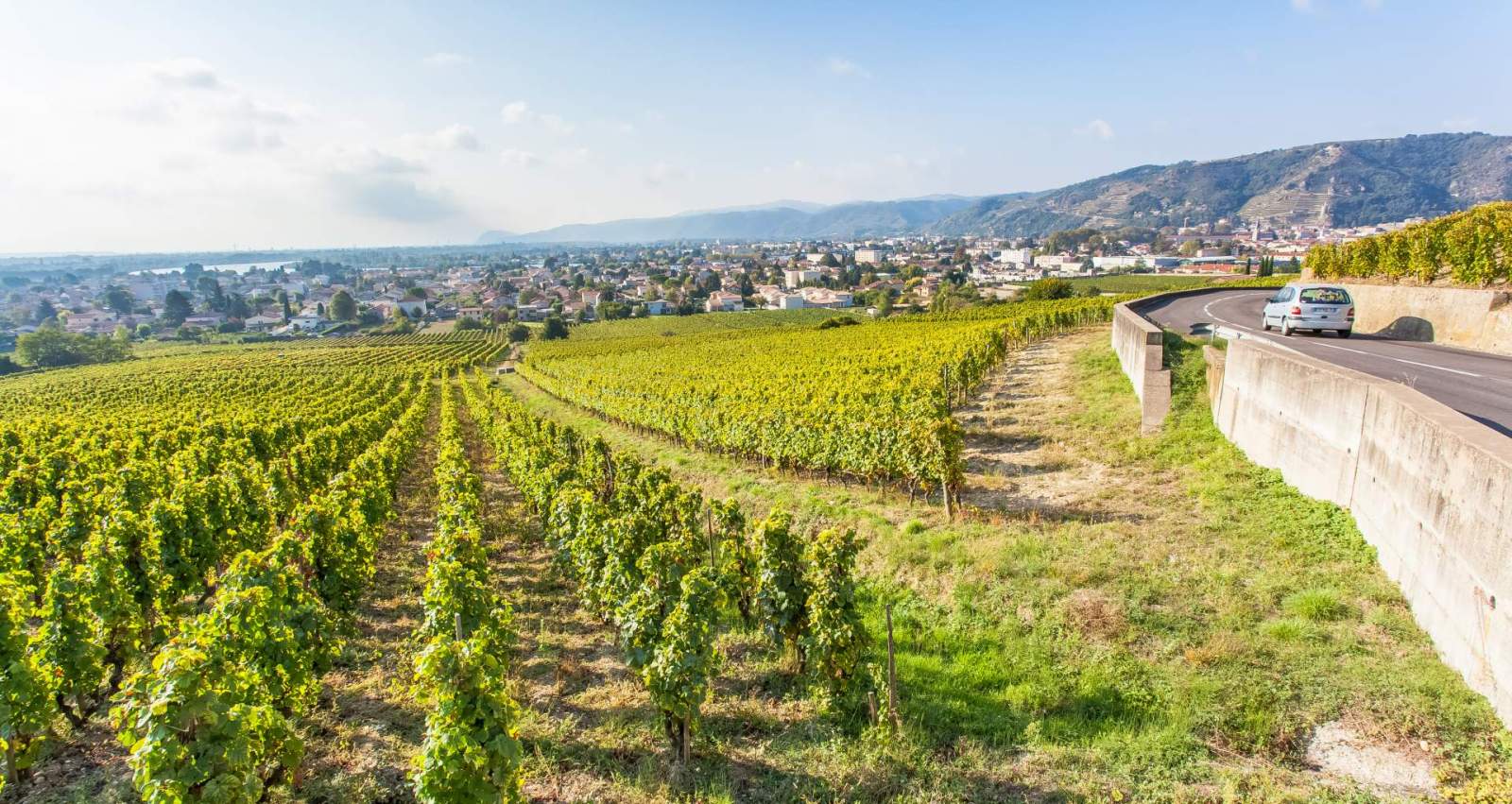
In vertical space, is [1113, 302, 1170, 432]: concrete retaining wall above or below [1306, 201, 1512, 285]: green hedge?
below

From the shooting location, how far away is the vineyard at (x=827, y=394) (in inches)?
627

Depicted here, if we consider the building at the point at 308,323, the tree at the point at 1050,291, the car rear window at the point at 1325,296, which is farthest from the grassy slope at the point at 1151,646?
the building at the point at 308,323

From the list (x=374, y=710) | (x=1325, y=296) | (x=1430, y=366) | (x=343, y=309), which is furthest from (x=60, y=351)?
(x=1430, y=366)

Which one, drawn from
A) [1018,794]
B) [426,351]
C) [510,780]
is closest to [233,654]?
[510,780]

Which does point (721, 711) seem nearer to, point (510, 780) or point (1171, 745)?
point (510, 780)

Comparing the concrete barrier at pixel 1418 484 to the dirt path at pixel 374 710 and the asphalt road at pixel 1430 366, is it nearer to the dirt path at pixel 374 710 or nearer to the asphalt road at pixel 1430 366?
the asphalt road at pixel 1430 366

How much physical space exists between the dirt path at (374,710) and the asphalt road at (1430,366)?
15139mm

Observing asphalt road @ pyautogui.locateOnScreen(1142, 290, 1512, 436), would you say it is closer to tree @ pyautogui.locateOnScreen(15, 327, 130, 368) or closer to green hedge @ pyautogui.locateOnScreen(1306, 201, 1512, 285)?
green hedge @ pyautogui.locateOnScreen(1306, 201, 1512, 285)

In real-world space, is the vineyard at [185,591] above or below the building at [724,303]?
above

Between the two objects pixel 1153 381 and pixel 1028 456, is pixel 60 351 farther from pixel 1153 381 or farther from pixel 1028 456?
pixel 1153 381

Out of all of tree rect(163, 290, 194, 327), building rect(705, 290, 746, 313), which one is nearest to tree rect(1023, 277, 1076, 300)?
building rect(705, 290, 746, 313)

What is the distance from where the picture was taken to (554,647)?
10.7 m

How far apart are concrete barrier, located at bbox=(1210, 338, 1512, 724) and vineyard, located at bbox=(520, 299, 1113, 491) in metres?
5.68

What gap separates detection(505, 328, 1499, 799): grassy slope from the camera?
6707 millimetres
